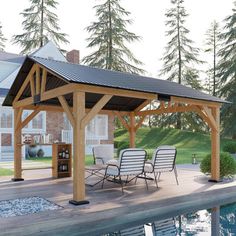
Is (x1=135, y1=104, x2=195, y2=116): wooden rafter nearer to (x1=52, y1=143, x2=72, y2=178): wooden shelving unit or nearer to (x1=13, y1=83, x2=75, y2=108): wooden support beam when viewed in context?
(x1=52, y1=143, x2=72, y2=178): wooden shelving unit

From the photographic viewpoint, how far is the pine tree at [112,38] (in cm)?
3044

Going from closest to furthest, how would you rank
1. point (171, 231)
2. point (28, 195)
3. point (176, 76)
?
point (171, 231), point (28, 195), point (176, 76)

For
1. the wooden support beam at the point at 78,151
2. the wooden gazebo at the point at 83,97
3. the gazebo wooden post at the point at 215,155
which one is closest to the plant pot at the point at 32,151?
the wooden gazebo at the point at 83,97

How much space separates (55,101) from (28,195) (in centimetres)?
385

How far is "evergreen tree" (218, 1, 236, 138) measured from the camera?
29.1 m

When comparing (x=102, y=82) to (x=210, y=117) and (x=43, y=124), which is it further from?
(x=43, y=124)

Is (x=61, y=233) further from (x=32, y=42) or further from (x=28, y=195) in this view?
(x=32, y=42)

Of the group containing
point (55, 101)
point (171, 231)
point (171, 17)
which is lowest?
point (171, 231)

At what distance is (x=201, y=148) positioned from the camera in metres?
26.2

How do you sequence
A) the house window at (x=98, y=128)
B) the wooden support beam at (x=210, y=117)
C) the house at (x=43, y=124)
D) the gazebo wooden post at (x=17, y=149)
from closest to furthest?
the wooden support beam at (x=210, y=117)
the gazebo wooden post at (x=17, y=149)
the house at (x=43, y=124)
the house window at (x=98, y=128)

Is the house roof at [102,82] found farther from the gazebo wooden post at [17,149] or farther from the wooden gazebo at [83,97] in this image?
A: the gazebo wooden post at [17,149]

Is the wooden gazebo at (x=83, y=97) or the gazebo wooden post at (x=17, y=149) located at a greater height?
the wooden gazebo at (x=83, y=97)

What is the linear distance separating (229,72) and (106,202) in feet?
85.6

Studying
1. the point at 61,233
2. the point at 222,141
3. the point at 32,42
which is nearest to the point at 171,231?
the point at 61,233
